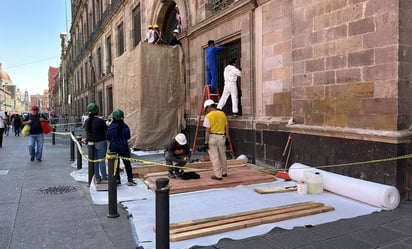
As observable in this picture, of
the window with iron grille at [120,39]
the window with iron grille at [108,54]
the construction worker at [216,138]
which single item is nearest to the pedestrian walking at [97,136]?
the construction worker at [216,138]

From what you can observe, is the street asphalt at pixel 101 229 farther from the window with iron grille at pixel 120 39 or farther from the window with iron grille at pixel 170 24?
the window with iron grille at pixel 120 39

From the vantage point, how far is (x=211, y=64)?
34.9 feet

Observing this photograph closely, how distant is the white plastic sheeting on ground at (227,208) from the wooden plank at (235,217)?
8.1 inches

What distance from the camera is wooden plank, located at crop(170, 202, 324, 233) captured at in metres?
4.29

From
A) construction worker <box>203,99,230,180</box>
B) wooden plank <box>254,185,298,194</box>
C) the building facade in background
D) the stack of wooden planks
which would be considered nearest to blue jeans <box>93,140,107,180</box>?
construction worker <box>203,99,230,180</box>

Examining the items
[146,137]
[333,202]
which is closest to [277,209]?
[333,202]

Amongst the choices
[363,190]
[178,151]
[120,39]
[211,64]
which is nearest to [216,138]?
[178,151]

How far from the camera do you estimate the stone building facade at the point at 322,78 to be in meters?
5.53

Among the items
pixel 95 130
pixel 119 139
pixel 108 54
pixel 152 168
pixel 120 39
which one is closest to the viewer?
pixel 119 139

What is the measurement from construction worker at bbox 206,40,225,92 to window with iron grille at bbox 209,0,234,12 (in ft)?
3.69

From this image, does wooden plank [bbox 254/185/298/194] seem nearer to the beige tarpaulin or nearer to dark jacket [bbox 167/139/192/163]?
dark jacket [bbox 167/139/192/163]

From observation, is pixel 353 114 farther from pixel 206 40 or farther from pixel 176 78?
pixel 176 78

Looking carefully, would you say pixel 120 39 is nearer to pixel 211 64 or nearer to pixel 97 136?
pixel 211 64

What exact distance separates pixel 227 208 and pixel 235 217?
2.23 feet
